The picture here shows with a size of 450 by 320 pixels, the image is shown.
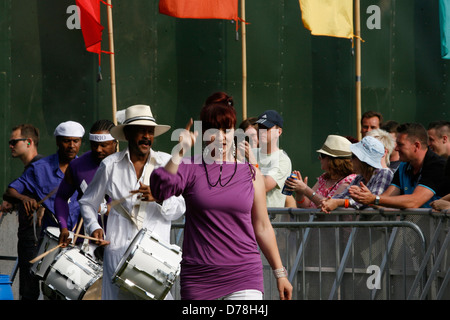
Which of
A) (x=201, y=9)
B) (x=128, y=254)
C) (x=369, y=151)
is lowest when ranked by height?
(x=128, y=254)

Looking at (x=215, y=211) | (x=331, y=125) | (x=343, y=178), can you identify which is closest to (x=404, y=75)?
(x=331, y=125)

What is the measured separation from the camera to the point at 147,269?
6.28 metres

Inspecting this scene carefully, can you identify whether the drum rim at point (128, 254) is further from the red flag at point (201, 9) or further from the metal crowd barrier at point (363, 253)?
the red flag at point (201, 9)

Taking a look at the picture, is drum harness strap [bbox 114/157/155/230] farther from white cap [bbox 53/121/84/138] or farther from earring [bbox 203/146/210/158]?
white cap [bbox 53/121/84/138]

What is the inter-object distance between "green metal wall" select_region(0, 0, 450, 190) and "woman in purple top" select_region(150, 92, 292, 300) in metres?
7.00

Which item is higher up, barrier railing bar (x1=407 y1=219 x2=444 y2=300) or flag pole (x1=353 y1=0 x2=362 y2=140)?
flag pole (x1=353 y1=0 x2=362 y2=140)

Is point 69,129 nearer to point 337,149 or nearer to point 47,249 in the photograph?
point 47,249

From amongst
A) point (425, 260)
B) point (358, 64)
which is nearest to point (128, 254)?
point (425, 260)

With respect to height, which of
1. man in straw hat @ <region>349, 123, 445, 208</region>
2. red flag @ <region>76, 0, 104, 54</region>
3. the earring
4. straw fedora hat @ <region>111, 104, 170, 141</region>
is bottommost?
man in straw hat @ <region>349, 123, 445, 208</region>

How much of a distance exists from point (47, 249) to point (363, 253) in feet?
9.44

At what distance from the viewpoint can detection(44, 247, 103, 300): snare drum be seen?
7.33 m

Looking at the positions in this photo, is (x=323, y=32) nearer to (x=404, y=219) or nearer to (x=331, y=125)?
(x=331, y=125)

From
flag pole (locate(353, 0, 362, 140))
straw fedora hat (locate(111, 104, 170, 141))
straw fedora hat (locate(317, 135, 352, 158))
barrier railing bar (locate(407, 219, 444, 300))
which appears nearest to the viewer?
straw fedora hat (locate(111, 104, 170, 141))

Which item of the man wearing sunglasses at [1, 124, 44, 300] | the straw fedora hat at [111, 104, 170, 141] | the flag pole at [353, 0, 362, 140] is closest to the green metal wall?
the flag pole at [353, 0, 362, 140]
